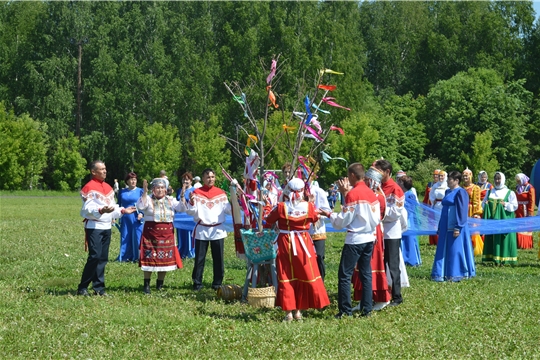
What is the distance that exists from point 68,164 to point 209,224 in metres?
46.0

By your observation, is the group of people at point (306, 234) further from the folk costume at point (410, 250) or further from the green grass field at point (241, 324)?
the green grass field at point (241, 324)

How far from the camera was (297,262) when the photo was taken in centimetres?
901

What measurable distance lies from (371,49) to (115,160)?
86.8 ft

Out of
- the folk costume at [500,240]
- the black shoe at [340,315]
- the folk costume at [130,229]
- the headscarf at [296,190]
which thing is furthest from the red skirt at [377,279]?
the folk costume at [130,229]

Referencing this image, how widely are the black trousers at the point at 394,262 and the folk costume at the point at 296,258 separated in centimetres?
133

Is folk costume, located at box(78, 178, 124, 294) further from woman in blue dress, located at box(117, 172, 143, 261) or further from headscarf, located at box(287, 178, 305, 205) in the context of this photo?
woman in blue dress, located at box(117, 172, 143, 261)

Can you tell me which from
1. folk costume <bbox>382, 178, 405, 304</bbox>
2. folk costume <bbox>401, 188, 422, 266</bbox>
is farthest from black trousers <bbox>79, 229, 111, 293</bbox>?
folk costume <bbox>401, 188, 422, 266</bbox>

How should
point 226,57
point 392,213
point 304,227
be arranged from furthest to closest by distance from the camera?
1. point 226,57
2. point 392,213
3. point 304,227

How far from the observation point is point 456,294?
10.7m

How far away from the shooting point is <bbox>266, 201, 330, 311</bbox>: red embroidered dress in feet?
29.4

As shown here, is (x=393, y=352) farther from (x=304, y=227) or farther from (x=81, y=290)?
(x=81, y=290)

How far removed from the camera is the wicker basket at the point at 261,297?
32.3 ft

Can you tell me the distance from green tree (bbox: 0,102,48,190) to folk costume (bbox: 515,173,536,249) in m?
40.3

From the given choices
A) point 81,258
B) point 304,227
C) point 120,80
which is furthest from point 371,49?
point 304,227
